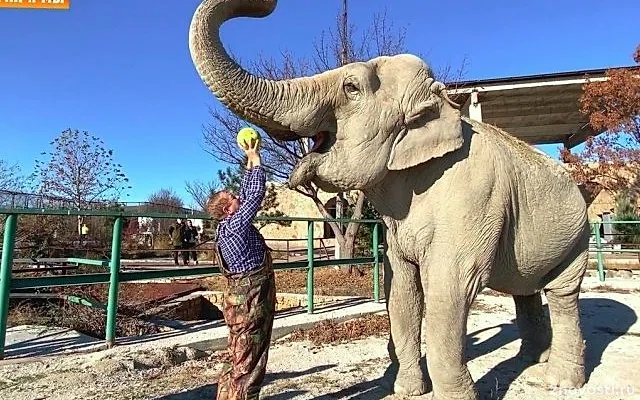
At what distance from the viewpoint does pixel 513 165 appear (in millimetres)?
3391

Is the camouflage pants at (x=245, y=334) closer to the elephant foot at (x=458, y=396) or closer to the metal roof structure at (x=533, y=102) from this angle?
the elephant foot at (x=458, y=396)

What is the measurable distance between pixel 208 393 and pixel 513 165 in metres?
2.73

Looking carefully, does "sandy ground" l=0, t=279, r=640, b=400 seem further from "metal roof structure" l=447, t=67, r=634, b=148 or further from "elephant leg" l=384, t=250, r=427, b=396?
"metal roof structure" l=447, t=67, r=634, b=148

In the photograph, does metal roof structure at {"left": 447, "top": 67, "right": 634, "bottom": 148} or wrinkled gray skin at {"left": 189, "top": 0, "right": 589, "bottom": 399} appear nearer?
wrinkled gray skin at {"left": 189, "top": 0, "right": 589, "bottom": 399}

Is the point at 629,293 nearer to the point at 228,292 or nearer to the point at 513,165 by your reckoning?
the point at 513,165

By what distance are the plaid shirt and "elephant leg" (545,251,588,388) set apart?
2492mm

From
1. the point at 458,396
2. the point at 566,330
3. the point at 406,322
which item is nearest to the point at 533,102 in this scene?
the point at 566,330

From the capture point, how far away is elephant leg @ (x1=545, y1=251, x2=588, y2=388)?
367cm

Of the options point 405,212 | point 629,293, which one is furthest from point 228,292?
point 629,293

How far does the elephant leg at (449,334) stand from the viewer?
9.55ft

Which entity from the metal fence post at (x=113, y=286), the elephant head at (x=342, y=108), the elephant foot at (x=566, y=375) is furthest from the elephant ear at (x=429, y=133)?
the metal fence post at (x=113, y=286)

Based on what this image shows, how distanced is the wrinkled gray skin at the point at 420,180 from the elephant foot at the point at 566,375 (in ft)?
0.05

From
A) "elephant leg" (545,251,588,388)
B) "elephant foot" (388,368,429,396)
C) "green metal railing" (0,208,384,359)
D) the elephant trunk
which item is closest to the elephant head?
the elephant trunk

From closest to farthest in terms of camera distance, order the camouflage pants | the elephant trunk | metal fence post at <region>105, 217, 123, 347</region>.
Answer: the elephant trunk
the camouflage pants
metal fence post at <region>105, 217, 123, 347</region>
